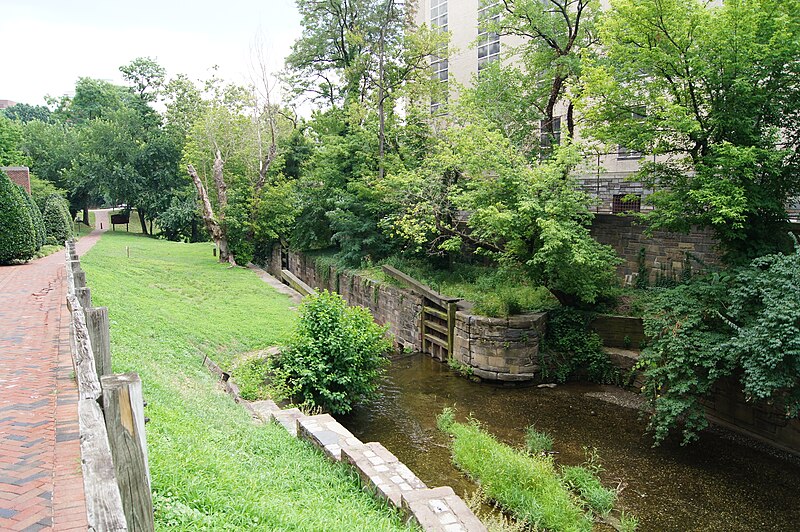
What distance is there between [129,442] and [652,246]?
52.0ft

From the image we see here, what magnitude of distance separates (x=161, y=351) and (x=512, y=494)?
6.68 m

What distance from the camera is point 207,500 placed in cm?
472

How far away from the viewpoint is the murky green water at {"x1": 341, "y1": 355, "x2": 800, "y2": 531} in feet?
28.8

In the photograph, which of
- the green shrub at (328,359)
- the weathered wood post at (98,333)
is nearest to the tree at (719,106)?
the green shrub at (328,359)

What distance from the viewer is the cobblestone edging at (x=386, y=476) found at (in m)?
5.78

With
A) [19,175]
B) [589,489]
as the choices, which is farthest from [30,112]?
[589,489]

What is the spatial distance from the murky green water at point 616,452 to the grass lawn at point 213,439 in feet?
Answer: 9.84

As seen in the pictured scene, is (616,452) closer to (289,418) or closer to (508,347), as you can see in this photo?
(508,347)

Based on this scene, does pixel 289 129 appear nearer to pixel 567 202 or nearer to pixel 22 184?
Answer: pixel 22 184

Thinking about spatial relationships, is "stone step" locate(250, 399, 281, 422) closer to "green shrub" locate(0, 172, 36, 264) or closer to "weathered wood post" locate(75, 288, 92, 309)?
→ "weathered wood post" locate(75, 288, 92, 309)

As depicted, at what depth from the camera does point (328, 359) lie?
11.6 m

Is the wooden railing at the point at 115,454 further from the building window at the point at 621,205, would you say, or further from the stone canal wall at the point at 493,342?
the building window at the point at 621,205

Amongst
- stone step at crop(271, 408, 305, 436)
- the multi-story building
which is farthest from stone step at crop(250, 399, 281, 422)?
the multi-story building

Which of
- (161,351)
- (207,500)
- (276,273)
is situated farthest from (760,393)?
(276,273)
